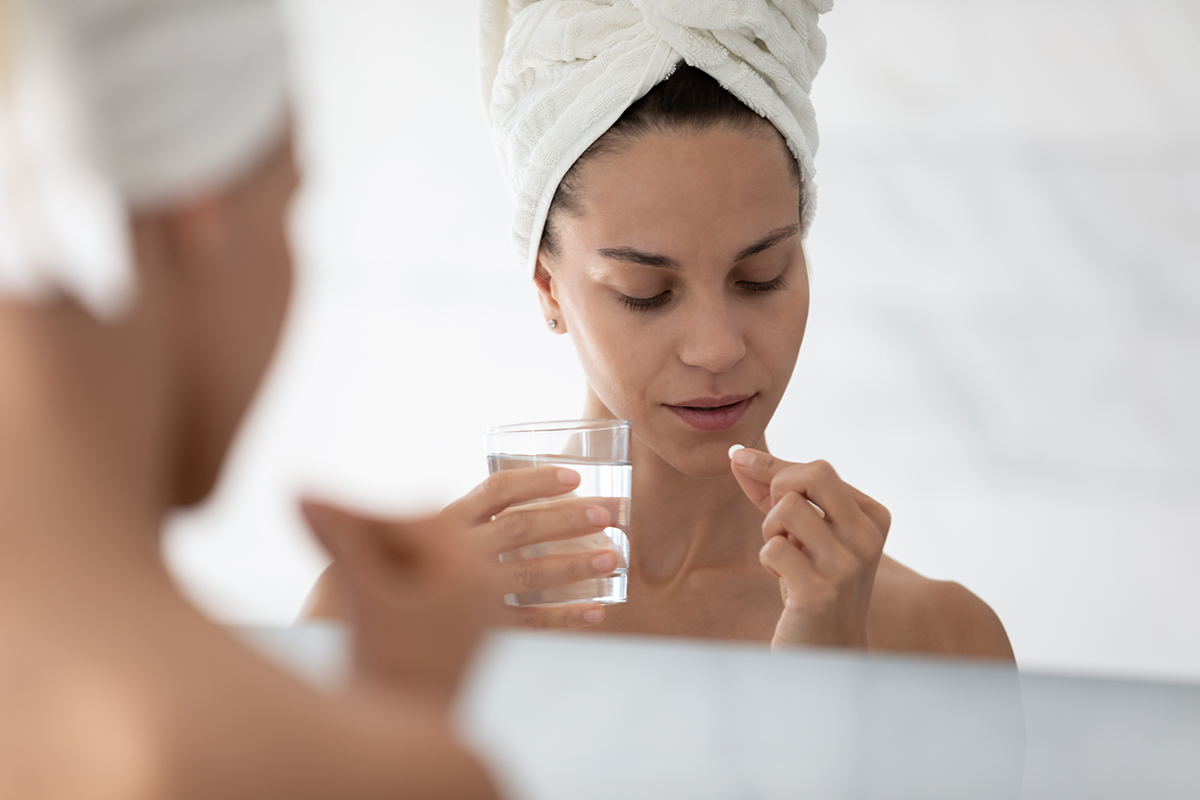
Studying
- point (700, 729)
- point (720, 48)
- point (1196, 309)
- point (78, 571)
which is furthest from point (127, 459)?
point (1196, 309)

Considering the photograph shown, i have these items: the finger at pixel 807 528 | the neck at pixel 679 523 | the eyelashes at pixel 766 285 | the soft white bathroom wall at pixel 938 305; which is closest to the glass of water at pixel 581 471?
the finger at pixel 807 528

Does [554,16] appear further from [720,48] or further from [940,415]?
[940,415]

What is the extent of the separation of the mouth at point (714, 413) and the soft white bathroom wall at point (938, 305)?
2.22 ft

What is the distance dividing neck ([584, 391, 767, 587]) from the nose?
0.77ft

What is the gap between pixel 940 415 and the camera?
1530mm

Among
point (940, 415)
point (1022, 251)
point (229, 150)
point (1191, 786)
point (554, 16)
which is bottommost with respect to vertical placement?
point (1191, 786)

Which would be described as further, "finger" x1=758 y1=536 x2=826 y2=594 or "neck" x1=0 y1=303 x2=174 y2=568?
"finger" x1=758 y1=536 x2=826 y2=594

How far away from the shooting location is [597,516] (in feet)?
2.14

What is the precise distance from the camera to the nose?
2.58 feet

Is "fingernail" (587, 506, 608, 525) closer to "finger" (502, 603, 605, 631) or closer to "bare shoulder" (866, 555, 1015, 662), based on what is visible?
"finger" (502, 603, 605, 631)

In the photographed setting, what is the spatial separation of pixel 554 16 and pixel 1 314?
0.75 meters

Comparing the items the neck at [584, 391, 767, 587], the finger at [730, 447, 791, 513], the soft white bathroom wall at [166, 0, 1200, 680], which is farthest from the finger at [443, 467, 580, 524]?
the soft white bathroom wall at [166, 0, 1200, 680]

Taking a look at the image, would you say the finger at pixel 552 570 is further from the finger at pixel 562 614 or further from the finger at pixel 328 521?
the finger at pixel 328 521

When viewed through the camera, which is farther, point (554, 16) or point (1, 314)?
point (554, 16)
